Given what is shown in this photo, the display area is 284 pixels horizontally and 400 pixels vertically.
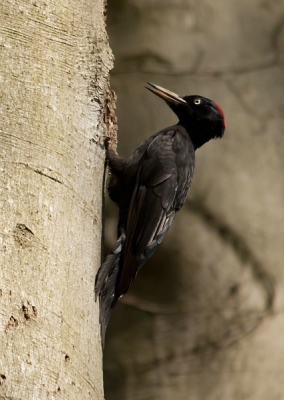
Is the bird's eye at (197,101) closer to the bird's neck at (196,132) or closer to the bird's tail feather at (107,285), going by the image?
the bird's neck at (196,132)

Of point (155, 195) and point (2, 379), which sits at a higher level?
point (2, 379)

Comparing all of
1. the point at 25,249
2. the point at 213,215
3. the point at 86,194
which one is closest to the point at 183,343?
the point at 213,215

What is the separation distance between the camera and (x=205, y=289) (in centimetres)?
502

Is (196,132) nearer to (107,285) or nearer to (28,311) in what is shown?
(107,285)

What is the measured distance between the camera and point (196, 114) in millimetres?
4379

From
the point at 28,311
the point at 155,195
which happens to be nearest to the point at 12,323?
the point at 28,311

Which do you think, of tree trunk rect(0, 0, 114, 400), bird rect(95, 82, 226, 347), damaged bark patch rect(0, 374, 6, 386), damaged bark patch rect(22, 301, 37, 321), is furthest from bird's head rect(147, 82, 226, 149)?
damaged bark patch rect(0, 374, 6, 386)

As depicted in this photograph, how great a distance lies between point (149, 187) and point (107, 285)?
3.11 ft

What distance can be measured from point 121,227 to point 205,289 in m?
1.89

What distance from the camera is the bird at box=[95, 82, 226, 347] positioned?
284cm

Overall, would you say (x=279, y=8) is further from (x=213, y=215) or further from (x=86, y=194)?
(x=86, y=194)

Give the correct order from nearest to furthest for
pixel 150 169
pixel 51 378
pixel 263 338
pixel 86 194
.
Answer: pixel 51 378 < pixel 86 194 < pixel 150 169 < pixel 263 338

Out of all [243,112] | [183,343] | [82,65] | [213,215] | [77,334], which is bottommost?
[183,343]

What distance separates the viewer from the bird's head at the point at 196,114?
4375 mm
